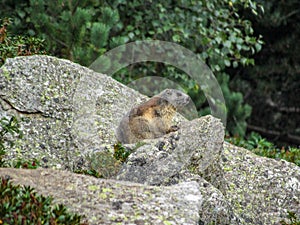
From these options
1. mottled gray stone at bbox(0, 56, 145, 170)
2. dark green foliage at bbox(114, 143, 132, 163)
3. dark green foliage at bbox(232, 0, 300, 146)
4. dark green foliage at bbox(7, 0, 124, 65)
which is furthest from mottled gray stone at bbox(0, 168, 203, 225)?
dark green foliage at bbox(232, 0, 300, 146)

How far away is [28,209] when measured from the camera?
4.03 m

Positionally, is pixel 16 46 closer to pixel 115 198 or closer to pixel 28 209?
pixel 115 198

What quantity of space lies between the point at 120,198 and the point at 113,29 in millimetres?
5819

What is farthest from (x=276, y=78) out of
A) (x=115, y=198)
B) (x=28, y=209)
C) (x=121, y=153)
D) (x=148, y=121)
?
(x=28, y=209)

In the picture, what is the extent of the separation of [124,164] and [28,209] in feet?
5.18

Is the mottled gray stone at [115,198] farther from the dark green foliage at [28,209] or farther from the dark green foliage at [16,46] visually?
the dark green foliage at [16,46]

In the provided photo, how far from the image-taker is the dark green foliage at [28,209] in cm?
395

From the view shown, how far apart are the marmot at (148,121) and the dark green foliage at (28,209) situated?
1.94 metres

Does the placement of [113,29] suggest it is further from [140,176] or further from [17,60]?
[140,176]

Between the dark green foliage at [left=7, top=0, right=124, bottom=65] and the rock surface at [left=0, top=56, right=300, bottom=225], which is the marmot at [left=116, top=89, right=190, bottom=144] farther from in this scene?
the dark green foliage at [left=7, top=0, right=124, bottom=65]

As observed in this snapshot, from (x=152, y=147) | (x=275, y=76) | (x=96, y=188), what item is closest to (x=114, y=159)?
(x=152, y=147)

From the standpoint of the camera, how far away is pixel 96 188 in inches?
184

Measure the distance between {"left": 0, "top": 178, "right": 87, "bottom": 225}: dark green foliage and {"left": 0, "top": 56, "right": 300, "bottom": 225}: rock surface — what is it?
274 millimetres

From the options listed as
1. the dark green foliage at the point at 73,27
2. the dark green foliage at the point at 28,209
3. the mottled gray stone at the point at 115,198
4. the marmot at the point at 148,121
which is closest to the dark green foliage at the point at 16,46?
the dark green foliage at the point at 73,27
